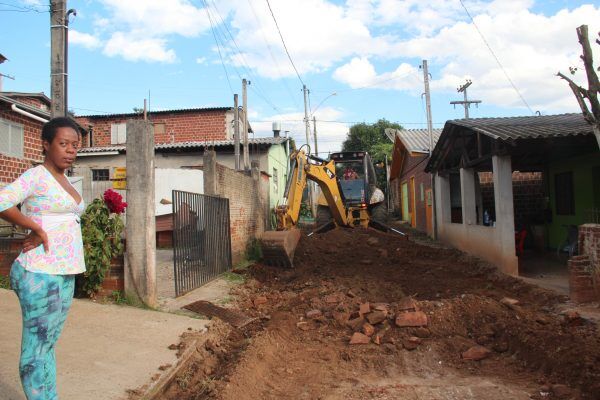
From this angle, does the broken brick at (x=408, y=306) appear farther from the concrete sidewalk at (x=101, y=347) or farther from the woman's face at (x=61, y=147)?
the woman's face at (x=61, y=147)

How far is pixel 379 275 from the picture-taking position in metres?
9.83

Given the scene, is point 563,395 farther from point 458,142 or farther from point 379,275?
point 458,142

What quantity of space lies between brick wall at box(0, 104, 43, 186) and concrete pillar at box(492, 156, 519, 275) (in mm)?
9861

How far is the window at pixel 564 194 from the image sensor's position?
41.1 feet

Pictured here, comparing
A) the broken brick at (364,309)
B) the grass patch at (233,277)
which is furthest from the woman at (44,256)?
the grass patch at (233,277)

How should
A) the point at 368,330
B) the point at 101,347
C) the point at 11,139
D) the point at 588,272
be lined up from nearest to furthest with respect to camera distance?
the point at 101,347 < the point at 368,330 < the point at 588,272 < the point at 11,139

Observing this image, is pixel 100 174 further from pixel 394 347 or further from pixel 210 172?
pixel 394 347

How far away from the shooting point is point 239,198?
482 inches

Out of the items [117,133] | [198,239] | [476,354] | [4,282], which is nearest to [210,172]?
[198,239]

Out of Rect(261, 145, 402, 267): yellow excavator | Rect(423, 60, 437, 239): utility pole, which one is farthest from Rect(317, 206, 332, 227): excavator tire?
Rect(423, 60, 437, 239): utility pole

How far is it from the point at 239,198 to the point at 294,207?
1597mm

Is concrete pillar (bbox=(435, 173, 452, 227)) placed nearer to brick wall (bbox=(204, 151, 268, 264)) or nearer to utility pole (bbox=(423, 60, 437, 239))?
utility pole (bbox=(423, 60, 437, 239))

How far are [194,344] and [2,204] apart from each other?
3063 mm

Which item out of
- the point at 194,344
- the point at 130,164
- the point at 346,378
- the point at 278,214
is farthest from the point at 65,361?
the point at 278,214
